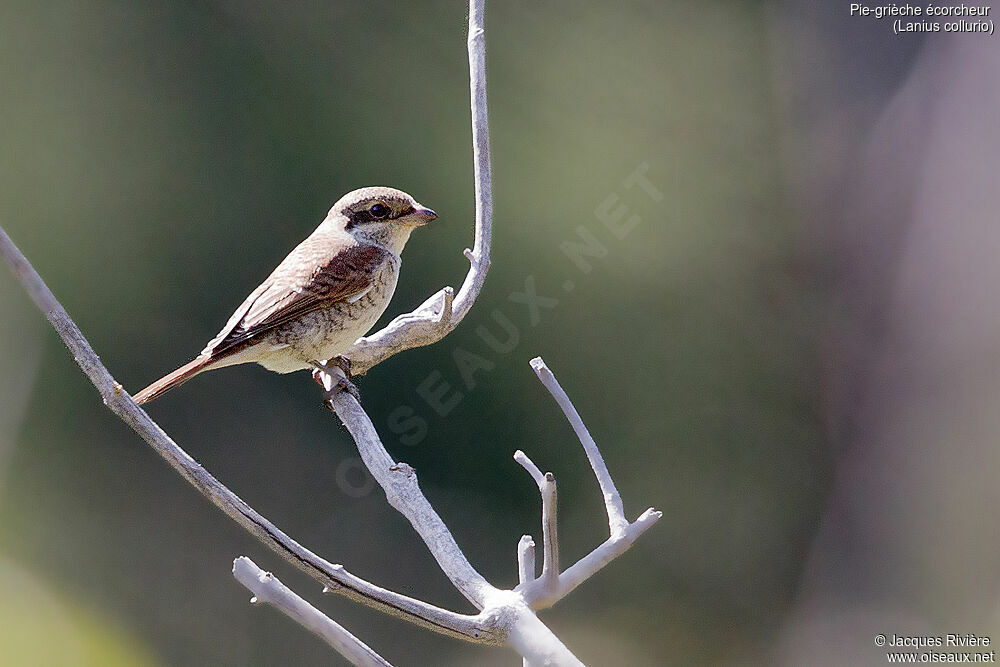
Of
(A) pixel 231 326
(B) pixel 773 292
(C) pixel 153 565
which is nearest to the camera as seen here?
(A) pixel 231 326

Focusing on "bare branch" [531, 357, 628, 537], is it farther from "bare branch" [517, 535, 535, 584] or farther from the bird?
the bird

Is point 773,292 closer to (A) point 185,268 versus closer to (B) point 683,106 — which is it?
(B) point 683,106

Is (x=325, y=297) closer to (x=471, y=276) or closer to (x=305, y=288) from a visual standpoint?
(x=305, y=288)

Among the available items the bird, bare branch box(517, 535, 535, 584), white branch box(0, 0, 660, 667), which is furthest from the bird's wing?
bare branch box(517, 535, 535, 584)

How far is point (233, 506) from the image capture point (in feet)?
5.79

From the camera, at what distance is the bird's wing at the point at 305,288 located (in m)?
3.13

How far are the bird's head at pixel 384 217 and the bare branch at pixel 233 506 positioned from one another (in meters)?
1.86

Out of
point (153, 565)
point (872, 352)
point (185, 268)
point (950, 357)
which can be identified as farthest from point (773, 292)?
point (153, 565)

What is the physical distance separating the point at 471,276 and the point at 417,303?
3.42 m

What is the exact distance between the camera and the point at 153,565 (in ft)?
21.9

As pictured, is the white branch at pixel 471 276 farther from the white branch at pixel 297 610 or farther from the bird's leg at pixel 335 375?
the white branch at pixel 297 610

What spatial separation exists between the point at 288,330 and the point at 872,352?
479 cm

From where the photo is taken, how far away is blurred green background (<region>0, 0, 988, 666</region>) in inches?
252

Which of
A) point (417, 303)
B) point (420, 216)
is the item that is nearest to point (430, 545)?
point (420, 216)
